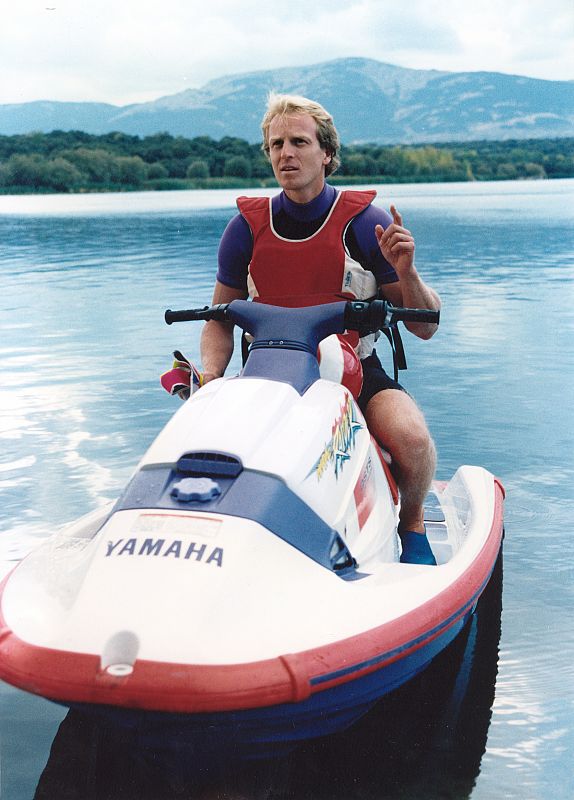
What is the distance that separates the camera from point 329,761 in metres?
2.62

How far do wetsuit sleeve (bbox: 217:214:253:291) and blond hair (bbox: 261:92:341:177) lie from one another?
0.86ft

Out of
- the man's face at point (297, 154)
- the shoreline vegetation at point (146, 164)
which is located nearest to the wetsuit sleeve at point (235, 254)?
the man's face at point (297, 154)

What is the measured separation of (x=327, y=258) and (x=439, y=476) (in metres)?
2.06

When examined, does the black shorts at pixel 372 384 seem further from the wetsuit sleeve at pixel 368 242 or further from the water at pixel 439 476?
the water at pixel 439 476

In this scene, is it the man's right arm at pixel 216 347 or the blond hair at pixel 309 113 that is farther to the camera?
the man's right arm at pixel 216 347

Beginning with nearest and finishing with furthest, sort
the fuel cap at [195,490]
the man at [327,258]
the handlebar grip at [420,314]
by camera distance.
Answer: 1. the fuel cap at [195,490]
2. the handlebar grip at [420,314]
3. the man at [327,258]

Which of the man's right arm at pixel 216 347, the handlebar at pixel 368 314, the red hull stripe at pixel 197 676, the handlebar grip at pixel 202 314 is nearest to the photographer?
the red hull stripe at pixel 197 676

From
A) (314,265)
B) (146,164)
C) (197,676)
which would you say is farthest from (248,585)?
(146,164)

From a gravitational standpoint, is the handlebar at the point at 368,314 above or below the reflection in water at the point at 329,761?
above

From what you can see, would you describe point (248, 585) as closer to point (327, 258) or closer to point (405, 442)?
point (405, 442)

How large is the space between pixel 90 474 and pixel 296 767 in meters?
2.87

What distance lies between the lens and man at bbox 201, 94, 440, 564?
127 inches

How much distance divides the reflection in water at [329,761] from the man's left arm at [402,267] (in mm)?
1140

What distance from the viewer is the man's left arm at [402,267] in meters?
3.06
